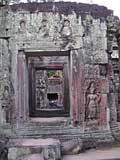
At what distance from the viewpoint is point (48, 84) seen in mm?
17672

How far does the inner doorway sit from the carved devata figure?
2.13 metres

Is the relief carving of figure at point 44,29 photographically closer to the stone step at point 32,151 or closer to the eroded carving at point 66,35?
the eroded carving at point 66,35

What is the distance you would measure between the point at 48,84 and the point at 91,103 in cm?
998

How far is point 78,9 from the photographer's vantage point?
316 inches

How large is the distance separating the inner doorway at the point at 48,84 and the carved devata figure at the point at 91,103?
83.7 inches

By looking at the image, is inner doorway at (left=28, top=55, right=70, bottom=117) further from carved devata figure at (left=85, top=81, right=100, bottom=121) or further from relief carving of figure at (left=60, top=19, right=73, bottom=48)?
carved devata figure at (left=85, top=81, right=100, bottom=121)

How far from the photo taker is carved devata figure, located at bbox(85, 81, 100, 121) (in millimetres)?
7754

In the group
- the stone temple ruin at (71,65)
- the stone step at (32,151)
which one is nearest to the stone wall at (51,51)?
the stone temple ruin at (71,65)

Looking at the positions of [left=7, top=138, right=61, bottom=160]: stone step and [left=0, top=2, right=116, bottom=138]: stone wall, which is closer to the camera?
[left=7, top=138, right=61, bottom=160]: stone step

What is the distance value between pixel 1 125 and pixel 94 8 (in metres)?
3.47

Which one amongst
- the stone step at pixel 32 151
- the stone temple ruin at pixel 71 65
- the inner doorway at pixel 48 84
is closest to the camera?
the stone step at pixel 32 151

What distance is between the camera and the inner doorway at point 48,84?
34.3ft

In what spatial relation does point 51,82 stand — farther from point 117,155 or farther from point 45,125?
point 117,155

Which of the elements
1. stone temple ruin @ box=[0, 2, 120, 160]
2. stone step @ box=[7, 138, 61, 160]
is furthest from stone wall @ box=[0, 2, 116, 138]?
stone step @ box=[7, 138, 61, 160]
